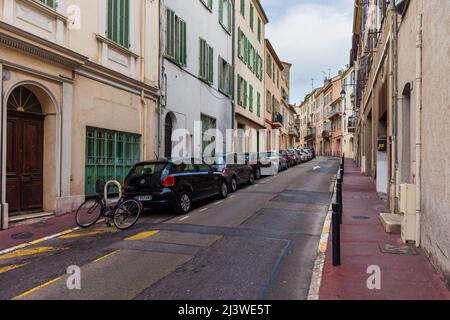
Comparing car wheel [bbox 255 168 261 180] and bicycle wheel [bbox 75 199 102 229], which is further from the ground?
car wheel [bbox 255 168 261 180]

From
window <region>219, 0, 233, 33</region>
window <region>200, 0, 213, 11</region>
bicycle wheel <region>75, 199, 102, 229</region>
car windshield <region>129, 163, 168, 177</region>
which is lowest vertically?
bicycle wheel <region>75, 199, 102, 229</region>

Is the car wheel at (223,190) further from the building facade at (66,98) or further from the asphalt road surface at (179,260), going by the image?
the building facade at (66,98)

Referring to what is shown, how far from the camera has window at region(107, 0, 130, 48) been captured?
1210 cm

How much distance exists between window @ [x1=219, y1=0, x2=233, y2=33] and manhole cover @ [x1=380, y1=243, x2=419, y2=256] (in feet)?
60.0

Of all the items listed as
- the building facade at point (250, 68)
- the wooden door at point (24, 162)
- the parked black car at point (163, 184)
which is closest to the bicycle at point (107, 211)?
the parked black car at point (163, 184)

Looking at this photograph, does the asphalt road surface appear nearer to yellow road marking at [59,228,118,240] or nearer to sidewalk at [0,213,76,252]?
yellow road marking at [59,228,118,240]

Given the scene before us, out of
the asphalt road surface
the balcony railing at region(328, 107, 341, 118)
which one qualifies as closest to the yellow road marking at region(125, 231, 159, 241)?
the asphalt road surface

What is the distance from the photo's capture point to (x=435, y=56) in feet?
17.5

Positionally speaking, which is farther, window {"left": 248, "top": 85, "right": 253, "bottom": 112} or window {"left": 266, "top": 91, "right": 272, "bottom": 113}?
window {"left": 266, "top": 91, "right": 272, "bottom": 113}

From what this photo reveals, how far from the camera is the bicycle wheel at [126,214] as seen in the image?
8.33 metres

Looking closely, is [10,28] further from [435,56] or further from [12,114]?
A: [435,56]

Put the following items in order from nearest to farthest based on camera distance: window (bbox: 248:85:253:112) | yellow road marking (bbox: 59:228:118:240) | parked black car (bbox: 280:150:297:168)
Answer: yellow road marking (bbox: 59:228:118:240)
parked black car (bbox: 280:150:297:168)
window (bbox: 248:85:253:112)

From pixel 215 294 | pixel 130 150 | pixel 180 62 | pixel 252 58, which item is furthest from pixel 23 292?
pixel 252 58

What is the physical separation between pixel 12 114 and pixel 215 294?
7234 mm
